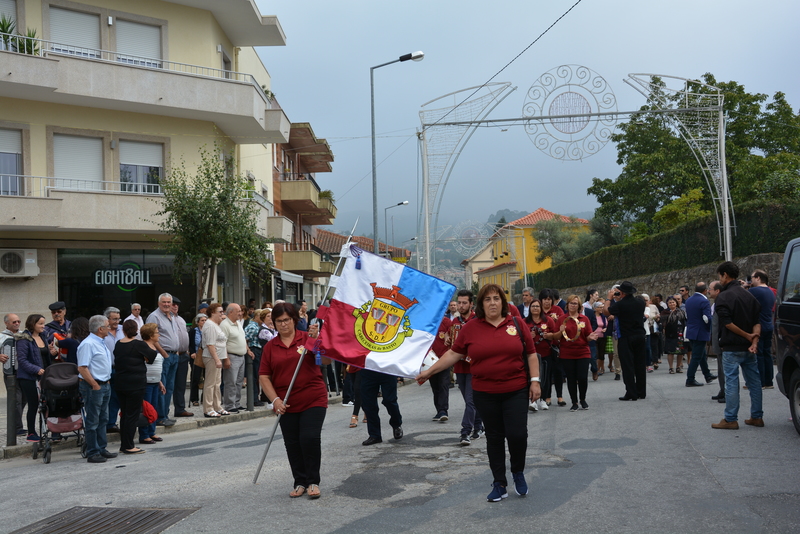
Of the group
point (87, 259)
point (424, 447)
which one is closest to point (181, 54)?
point (87, 259)

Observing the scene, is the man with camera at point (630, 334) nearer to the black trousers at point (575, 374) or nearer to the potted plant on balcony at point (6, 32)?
the black trousers at point (575, 374)

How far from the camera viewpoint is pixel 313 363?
7191 mm

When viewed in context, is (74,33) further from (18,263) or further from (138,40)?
(18,263)

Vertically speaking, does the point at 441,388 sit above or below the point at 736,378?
below

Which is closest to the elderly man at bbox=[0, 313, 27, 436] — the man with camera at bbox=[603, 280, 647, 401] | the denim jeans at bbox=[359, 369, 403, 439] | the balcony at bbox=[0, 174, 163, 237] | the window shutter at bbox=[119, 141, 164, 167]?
the denim jeans at bbox=[359, 369, 403, 439]

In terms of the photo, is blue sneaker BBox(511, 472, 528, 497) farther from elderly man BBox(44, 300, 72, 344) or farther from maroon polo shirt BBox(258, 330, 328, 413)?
elderly man BBox(44, 300, 72, 344)

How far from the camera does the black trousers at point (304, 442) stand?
22.6 ft

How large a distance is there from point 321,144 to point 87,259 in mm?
19480

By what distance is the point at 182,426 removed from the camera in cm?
1262

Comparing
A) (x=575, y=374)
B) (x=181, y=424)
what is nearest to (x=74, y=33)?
(x=181, y=424)

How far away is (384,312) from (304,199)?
93.5 ft

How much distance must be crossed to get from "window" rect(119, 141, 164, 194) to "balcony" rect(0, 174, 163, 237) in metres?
0.06

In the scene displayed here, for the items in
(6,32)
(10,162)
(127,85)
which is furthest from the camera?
(127,85)

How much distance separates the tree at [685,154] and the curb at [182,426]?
110 feet
